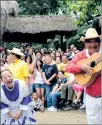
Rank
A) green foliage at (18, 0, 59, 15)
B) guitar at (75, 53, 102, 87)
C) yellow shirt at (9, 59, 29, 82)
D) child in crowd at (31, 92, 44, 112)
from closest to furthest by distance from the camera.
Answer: guitar at (75, 53, 102, 87) → yellow shirt at (9, 59, 29, 82) → child in crowd at (31, 92, 44, 112) → green foliage at (18, 0, 59, 15)

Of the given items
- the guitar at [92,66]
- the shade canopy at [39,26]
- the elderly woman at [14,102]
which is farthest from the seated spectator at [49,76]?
the shade canopy at [39,26]

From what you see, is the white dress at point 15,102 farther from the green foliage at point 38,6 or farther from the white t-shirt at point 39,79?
the green foliage at point 38,6

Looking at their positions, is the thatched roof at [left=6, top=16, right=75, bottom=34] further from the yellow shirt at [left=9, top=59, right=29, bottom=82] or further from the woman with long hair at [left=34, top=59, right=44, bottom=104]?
the yellow shirt at [left=9, top=59, right=29, bottom=82]

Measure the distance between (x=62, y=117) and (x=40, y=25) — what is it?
12.1m

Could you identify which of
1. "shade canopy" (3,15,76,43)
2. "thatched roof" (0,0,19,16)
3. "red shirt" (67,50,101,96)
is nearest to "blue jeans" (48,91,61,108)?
"red shirt" (67,50,101,96)

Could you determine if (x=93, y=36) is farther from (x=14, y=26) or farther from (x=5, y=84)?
(x=14, y=26)

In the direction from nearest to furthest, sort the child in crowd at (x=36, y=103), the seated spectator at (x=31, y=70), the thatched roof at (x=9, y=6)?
1. the child in crowd at (x=36, y=103)
2. the seated spectator at (x=31, y=70)
3. the thatched roof at (x=9, y=6)

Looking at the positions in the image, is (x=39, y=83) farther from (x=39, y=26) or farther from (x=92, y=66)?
(x=39, y=26)

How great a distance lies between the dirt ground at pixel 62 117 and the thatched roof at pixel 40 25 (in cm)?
1098

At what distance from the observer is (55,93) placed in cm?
984

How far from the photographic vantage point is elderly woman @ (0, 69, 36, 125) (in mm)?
6160

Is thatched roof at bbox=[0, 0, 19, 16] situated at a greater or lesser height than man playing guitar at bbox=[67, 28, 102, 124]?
greater

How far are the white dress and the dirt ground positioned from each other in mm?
2036

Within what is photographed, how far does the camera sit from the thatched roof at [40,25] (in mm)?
20250
